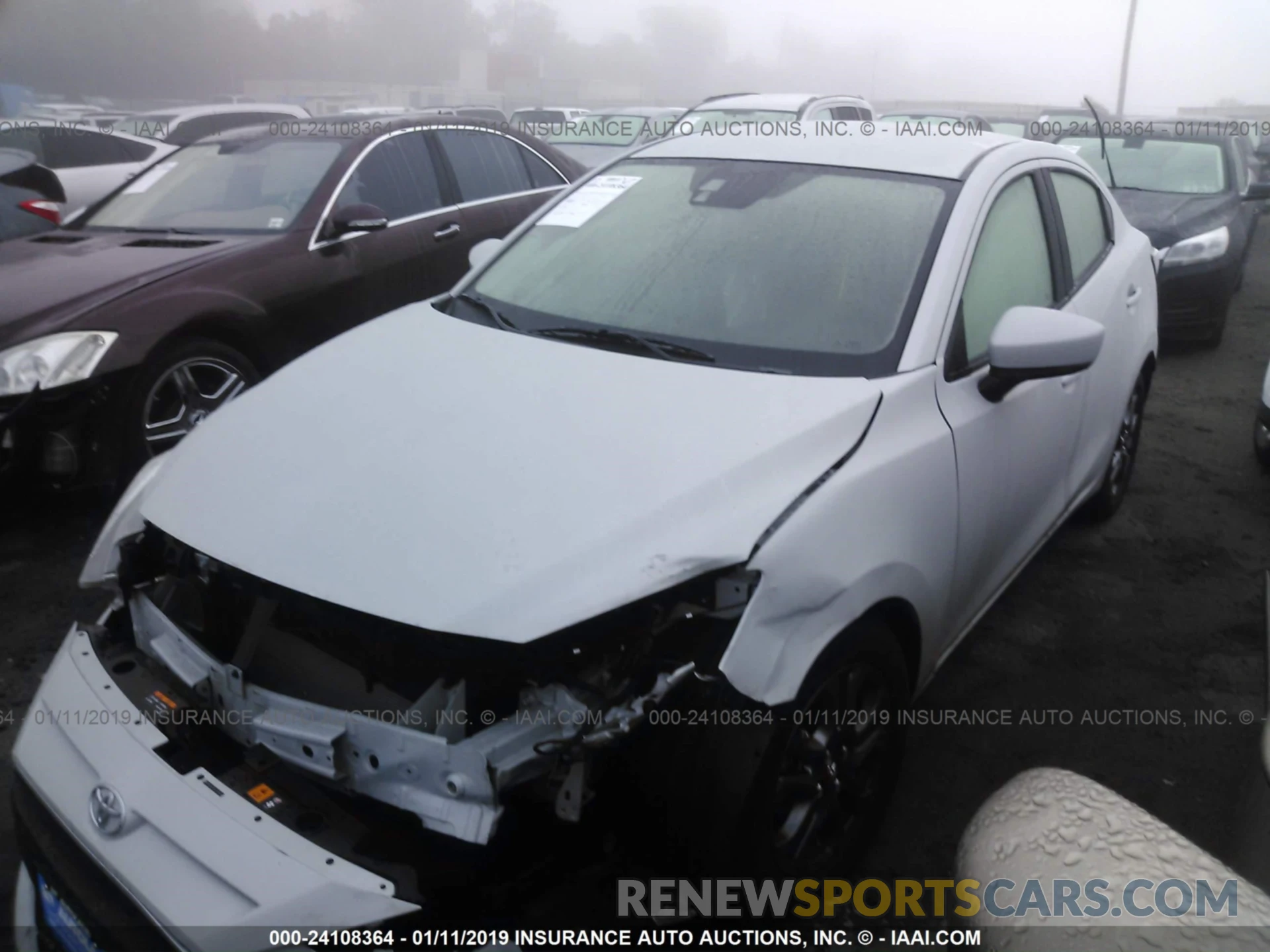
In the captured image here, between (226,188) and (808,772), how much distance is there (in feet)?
14.8

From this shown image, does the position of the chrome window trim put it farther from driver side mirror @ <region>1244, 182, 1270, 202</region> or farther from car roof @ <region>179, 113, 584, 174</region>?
driver side mirror @ <region>1244, 182, 1270, 202</region>

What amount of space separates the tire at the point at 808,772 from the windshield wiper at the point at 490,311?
4.31ft

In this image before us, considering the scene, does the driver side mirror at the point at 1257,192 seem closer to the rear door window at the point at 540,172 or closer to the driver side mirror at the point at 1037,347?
the rear door window at the point at 540,172

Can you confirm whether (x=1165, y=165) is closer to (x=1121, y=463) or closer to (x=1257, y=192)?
(x=1257, y=192)

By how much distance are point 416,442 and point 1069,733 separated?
2178mm

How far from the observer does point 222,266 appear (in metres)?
4.61

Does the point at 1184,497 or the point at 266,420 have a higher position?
the point at 266,420

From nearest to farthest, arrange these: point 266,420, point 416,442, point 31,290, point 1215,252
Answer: point 416,442 < point 266,420 < point 31,290 < point 1215,252

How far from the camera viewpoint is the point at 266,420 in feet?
8.12

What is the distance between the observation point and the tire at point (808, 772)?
1.92 metres

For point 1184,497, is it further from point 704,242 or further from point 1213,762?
point 704,242

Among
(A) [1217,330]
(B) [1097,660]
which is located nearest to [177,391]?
(B) [1097,660]

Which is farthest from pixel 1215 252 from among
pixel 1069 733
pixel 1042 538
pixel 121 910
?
pixel 121 910

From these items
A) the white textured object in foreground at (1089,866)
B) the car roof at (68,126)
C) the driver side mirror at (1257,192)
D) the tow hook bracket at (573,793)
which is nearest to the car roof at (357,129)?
the tow hook bracket at (573,793)
